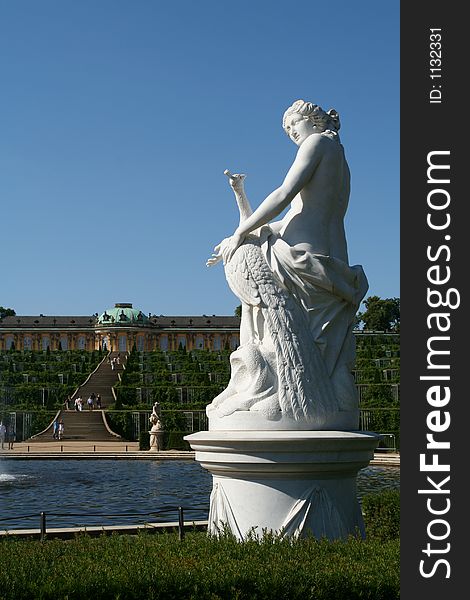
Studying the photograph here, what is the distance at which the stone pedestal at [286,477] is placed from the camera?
5.43 m

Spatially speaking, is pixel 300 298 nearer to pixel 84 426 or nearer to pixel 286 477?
pixel 286 477

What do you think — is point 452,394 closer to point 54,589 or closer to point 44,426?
point 54,589

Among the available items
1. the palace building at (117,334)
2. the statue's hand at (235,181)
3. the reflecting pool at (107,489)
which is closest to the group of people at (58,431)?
the reflecting pool at (107,489)

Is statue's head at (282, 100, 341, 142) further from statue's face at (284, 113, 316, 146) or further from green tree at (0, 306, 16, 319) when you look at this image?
green tree at (0, 306, 16, 319)

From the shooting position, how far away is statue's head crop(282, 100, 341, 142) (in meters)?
6.07

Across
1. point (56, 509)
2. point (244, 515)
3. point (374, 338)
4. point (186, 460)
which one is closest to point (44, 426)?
point (186, 460)

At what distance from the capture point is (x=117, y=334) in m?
106

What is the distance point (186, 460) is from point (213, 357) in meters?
35.0

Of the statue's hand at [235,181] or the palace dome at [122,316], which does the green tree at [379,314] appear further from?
the statue's hand at [235,181]

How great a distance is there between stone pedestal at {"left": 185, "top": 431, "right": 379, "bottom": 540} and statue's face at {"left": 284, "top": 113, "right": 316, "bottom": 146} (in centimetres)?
196

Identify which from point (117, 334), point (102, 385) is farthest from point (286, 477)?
point (117, 334)

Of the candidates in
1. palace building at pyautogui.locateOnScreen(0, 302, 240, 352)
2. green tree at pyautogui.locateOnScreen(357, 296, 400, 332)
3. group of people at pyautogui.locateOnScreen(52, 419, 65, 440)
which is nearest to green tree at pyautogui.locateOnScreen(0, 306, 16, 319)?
palace building at pyautogui.locateOnScreen(0, 302, 240, 352)

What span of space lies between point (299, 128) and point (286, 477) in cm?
228

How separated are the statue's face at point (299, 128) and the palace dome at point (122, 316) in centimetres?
10028
